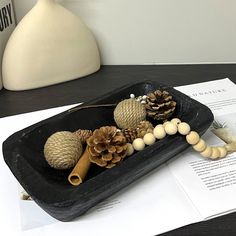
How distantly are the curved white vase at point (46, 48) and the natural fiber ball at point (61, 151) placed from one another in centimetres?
23

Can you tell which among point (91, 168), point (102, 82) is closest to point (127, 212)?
point (91, 168)

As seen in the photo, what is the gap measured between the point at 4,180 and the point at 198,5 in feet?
1.47

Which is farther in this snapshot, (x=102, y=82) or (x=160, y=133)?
(x=102, y=82)

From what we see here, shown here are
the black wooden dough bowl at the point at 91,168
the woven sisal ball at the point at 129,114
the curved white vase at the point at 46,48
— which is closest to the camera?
the black wooden dough bowl at the point at 91,168

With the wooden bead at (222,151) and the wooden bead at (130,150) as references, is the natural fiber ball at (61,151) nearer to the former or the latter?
the wooden bead at (130,150)

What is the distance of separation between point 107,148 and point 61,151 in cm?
5

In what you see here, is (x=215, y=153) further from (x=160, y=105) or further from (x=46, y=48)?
(x=46, y=48)

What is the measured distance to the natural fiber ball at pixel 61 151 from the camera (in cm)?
43

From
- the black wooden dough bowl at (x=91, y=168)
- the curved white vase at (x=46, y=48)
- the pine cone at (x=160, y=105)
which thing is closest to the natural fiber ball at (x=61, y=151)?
the black wooden dough bowl at (x=91, y=168)

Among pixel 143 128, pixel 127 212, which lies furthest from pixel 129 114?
pixel 127 212

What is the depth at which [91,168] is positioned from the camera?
44cm

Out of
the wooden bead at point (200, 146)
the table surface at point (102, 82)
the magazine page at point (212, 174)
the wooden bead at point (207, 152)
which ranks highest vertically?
the wooden bead at point (200, 146)

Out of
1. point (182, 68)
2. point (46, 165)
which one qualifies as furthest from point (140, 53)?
point (46, 165)

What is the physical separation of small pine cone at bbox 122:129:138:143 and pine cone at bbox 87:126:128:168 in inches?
1.2
